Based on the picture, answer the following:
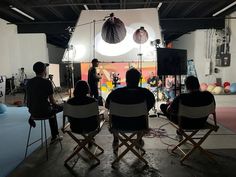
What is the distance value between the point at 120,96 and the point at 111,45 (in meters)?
6.16

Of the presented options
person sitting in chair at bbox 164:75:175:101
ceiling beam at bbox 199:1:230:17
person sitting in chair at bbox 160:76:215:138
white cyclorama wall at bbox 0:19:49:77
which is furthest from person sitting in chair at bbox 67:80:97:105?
white cyclorama wall at bbox 0:19:49:77

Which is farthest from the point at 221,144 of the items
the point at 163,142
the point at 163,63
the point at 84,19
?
the point at 84,19

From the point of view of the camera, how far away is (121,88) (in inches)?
→ 112

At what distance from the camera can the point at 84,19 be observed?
888 centimetres

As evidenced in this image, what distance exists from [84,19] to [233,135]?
265 inches

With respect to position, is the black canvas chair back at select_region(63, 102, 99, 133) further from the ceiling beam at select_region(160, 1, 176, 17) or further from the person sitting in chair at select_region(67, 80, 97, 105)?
the ceiling beam at select_region(160, 1, 176, 17)

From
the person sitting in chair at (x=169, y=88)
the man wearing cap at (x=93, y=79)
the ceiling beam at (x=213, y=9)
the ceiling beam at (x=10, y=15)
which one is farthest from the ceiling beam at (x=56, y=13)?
the ceiling beam at (x=213, y=9)

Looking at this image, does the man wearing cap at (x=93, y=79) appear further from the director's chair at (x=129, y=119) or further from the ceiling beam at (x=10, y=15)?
the ceiling beam at (x=10, y=15)

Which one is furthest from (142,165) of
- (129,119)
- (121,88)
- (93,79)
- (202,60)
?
(202,60)

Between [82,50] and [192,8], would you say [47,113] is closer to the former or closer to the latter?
[82,50]

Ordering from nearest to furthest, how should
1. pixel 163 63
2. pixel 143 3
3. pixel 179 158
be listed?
pixel 179 158
pixel 163 63
pixel 143 3

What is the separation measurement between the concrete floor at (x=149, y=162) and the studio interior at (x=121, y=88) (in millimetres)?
12

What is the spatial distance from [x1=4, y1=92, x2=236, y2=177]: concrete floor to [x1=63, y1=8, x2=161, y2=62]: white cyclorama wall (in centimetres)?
538

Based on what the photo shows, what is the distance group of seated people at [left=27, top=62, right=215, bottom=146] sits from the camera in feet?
9.24
